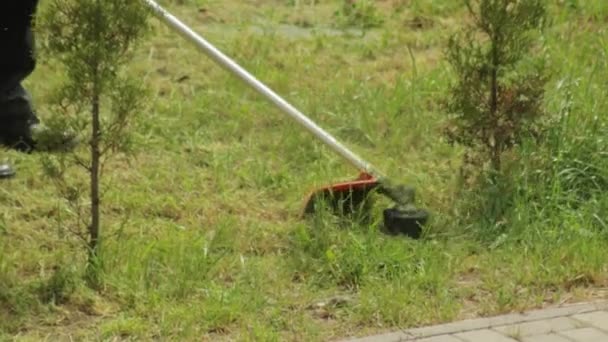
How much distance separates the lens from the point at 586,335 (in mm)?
4539

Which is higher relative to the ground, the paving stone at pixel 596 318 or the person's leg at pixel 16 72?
the person's leg at pixel 16 72

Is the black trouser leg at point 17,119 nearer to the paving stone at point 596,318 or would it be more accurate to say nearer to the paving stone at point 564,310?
the paving stone at point 564,310

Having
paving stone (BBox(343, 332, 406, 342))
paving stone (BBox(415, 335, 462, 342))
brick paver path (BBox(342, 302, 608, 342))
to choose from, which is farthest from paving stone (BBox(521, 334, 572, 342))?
paving stone (BBox(343, 332, 406, 342))

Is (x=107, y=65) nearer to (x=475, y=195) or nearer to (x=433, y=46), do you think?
(x=475, y=195)

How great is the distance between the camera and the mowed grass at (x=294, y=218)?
14.9 feet

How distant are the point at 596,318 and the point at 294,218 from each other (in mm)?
1503

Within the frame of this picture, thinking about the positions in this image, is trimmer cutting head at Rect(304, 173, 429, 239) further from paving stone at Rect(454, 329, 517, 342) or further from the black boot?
the black boot

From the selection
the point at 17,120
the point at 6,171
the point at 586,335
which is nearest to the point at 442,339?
the point at 586,335

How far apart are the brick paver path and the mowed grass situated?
3.8 inches

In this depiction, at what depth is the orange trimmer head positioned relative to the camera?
540cm

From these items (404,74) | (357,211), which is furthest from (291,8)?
(357,211)

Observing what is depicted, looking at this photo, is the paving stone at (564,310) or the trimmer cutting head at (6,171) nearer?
the paving stone at (564,310)

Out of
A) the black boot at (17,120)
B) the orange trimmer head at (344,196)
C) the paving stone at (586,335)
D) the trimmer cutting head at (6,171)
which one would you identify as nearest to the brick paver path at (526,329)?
the paving stone at (586,335)

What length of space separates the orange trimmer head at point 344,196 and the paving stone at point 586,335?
1223 mm
